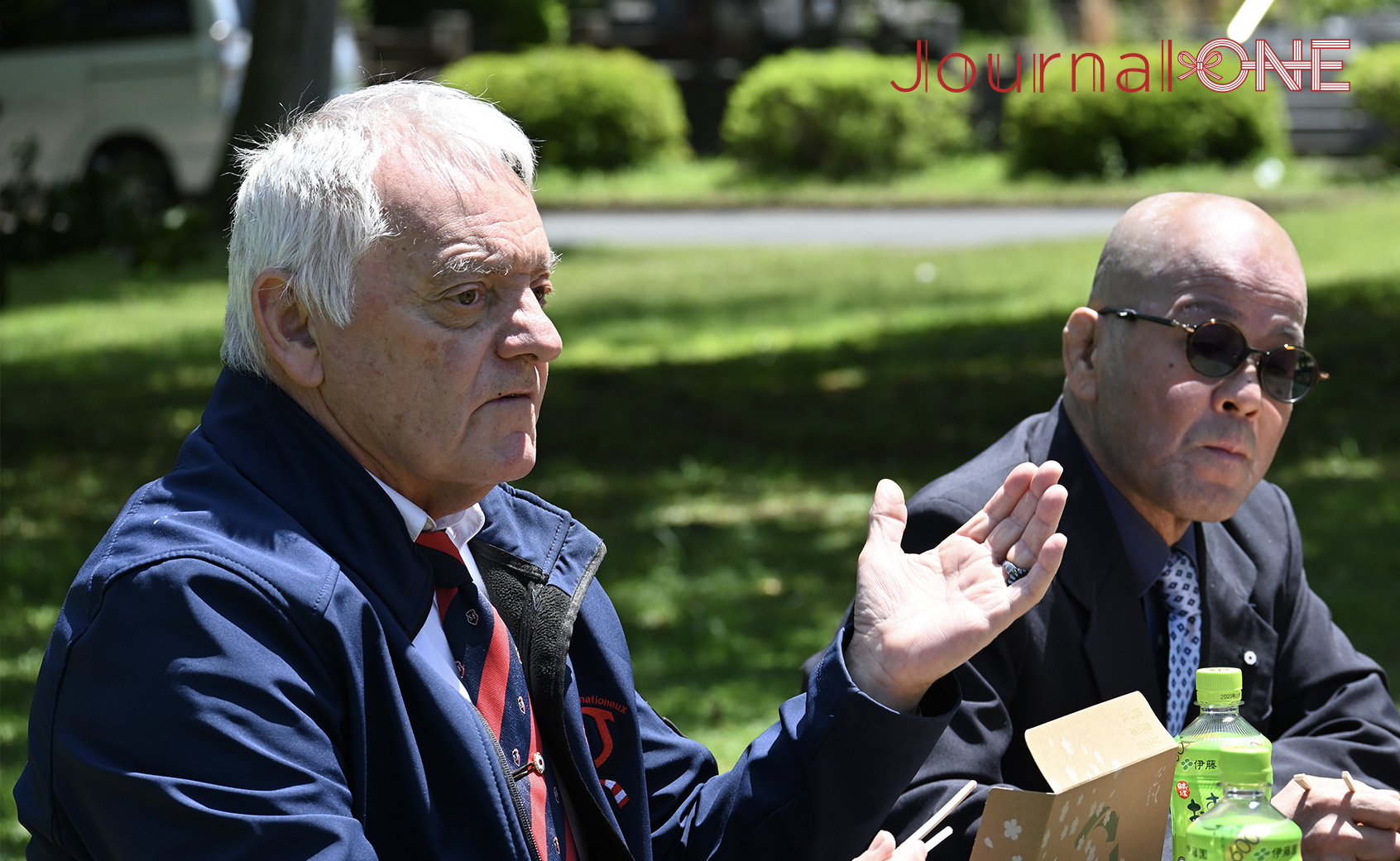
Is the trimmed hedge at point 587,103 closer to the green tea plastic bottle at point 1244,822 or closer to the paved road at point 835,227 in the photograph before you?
the paved road at point 835,227

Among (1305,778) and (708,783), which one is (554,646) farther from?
(1305,778)

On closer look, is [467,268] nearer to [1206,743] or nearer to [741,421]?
[1206,743]

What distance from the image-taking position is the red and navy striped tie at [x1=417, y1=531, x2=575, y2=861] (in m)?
2.05

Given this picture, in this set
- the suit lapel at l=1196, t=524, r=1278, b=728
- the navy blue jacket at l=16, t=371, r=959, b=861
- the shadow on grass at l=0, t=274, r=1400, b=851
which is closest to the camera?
the navy blue jacket at l=16, t=371, r=959, b=861

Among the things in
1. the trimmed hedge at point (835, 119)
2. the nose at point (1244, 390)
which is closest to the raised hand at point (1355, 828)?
the nose at point (1244, 390)

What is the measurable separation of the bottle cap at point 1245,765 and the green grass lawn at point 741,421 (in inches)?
124

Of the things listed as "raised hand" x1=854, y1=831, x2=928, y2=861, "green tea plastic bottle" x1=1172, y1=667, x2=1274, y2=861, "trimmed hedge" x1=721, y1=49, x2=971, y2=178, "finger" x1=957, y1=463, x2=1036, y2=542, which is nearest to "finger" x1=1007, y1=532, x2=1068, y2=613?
"finger" x1=957, y1=463, x2=1036, y2=542

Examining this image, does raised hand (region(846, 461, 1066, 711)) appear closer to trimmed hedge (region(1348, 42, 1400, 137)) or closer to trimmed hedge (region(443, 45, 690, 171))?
trimmed hedge (region(1348, 42, 1400, 137))

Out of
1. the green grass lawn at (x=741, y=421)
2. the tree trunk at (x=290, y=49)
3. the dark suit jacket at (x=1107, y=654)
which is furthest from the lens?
the tree trunk at (x=290, y=49)

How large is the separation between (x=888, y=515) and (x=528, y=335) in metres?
0.59

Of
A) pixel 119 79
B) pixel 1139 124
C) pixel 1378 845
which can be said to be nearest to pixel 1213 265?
pixel 1378 845

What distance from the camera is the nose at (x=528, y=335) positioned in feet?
6.75

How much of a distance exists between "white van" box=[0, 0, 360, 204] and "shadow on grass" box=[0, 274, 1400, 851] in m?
5.63

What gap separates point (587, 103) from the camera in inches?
842
